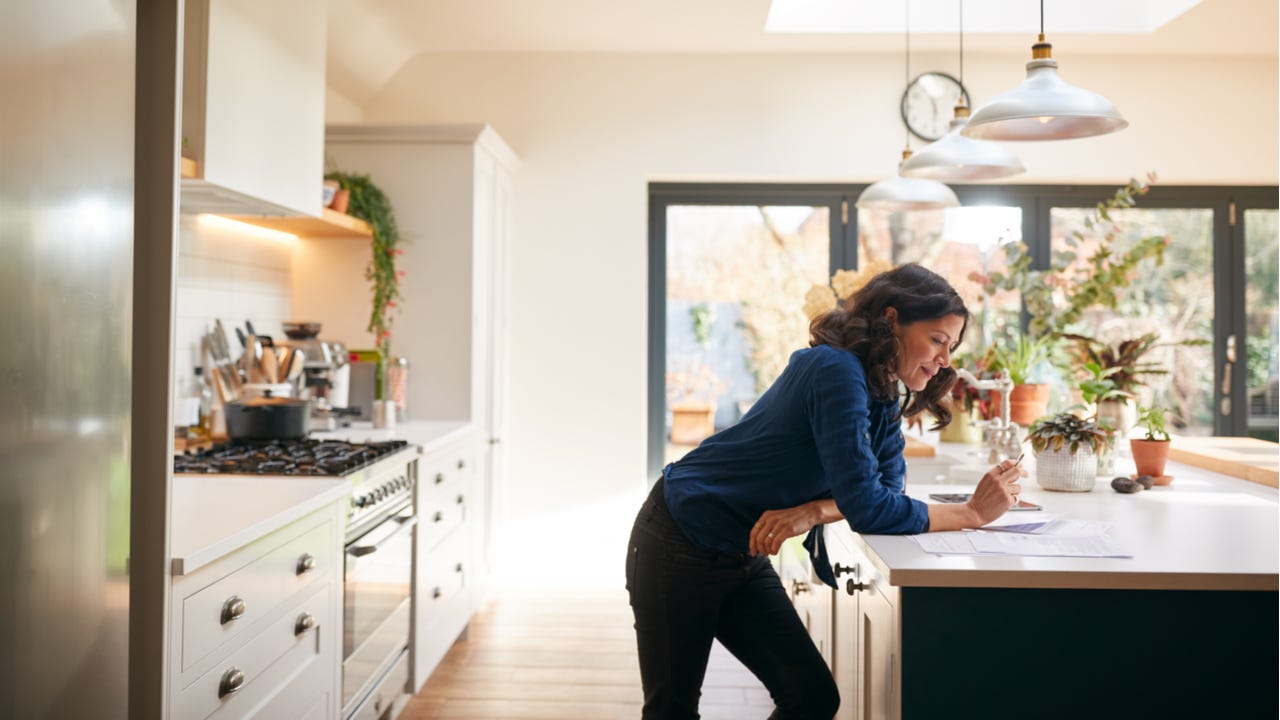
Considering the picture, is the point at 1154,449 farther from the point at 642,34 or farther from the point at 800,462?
the point at 642,34

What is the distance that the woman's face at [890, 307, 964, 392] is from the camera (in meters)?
1.91

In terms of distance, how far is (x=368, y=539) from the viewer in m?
2.71

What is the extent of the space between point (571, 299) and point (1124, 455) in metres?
2.63

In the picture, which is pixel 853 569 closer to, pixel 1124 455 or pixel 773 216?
pixel 1124 455

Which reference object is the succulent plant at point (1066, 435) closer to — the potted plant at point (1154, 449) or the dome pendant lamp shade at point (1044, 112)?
the potted plant at point (1154, 449)

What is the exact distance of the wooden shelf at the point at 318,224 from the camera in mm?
3615

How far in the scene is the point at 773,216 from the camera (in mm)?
5324

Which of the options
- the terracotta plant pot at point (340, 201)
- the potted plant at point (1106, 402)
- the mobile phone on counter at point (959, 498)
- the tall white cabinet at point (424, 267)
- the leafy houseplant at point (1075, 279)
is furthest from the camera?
the tall white cabinet at point (424, 267)

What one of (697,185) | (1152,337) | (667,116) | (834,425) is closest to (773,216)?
(697,185)

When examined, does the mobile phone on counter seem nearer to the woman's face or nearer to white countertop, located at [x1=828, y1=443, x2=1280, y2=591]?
white countertop, located at [x1=828, y1=443, x2=1280, y2=591]

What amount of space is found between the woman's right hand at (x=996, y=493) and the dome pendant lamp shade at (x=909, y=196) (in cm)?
176

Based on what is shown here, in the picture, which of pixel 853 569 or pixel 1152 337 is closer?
pixel 853 569

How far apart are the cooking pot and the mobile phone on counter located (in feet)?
6.18

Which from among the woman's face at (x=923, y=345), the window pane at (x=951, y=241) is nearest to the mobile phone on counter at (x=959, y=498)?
the woman's face at (x=923, y=345)
